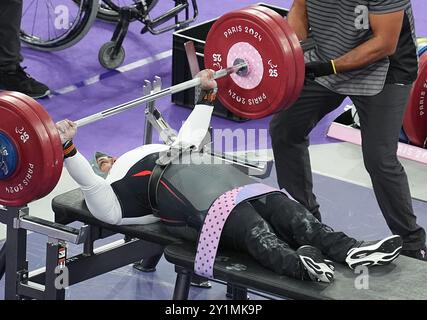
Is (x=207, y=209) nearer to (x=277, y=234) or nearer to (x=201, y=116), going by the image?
(x=277, y=234)

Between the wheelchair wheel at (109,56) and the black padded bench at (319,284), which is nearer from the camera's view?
the black padded bench at (319,284)

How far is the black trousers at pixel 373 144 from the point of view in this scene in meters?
4.47

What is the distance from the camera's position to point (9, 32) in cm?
640

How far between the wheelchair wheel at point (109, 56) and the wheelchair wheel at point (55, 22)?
18 centimetres

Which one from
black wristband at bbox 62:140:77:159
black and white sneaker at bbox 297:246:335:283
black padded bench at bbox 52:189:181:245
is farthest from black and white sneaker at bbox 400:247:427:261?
black wristband at bbox 62:140:77:159

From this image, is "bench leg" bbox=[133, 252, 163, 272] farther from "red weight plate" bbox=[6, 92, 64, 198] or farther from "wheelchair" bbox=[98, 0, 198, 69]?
"wheelchair" bbox=[98, 0, 198, 69]

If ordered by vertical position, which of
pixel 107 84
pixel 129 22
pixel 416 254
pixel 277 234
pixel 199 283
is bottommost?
pixel 199 283

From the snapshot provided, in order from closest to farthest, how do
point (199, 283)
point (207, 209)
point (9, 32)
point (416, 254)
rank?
point (207, 209), point (416, 254), point (199, 283), point (9, 32)

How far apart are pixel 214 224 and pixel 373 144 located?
3.25 feet

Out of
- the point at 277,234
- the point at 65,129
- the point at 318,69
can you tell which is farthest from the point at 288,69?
the point at 65,129

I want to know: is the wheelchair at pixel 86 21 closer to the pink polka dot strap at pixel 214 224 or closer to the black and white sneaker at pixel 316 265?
the pink polka dot strap at pixel 214 224

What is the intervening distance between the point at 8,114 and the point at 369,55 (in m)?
1.48

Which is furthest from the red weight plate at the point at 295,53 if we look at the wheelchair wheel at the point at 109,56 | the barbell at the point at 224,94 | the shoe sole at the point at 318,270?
the wheelchair wheel at the point at 109,56

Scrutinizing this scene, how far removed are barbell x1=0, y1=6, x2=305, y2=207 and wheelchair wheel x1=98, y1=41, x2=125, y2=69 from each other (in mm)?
2427
